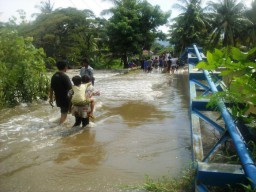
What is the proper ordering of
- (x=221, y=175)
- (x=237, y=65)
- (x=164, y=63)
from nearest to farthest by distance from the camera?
1. (x=221, y=175)
2. (x=237, y=65)
3. (x=164, y=63)

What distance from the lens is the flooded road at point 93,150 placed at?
13.1 ft

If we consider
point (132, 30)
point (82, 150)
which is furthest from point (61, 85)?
point (132, 30)

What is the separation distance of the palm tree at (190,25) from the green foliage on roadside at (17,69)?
2564 centimetres

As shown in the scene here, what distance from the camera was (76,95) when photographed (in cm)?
646

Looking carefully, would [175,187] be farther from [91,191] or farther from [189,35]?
[189,35]

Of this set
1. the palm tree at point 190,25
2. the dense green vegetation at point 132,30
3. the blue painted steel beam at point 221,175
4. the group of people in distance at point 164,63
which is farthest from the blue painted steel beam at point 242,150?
the palm tree at point 190,25

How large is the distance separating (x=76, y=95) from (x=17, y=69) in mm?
4422

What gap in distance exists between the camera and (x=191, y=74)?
661 cm

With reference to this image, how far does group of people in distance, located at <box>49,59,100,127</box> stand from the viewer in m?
6.48

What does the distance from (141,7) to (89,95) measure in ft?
94.7

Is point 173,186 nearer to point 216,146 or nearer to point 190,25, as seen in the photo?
point 216,146

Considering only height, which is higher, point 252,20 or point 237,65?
point 252,20

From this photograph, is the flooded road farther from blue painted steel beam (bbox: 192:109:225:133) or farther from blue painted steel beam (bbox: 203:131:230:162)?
blue painted steel beam (bbox: 203:131:230:162)

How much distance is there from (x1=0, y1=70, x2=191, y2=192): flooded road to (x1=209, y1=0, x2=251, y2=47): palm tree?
2968 centimetres
